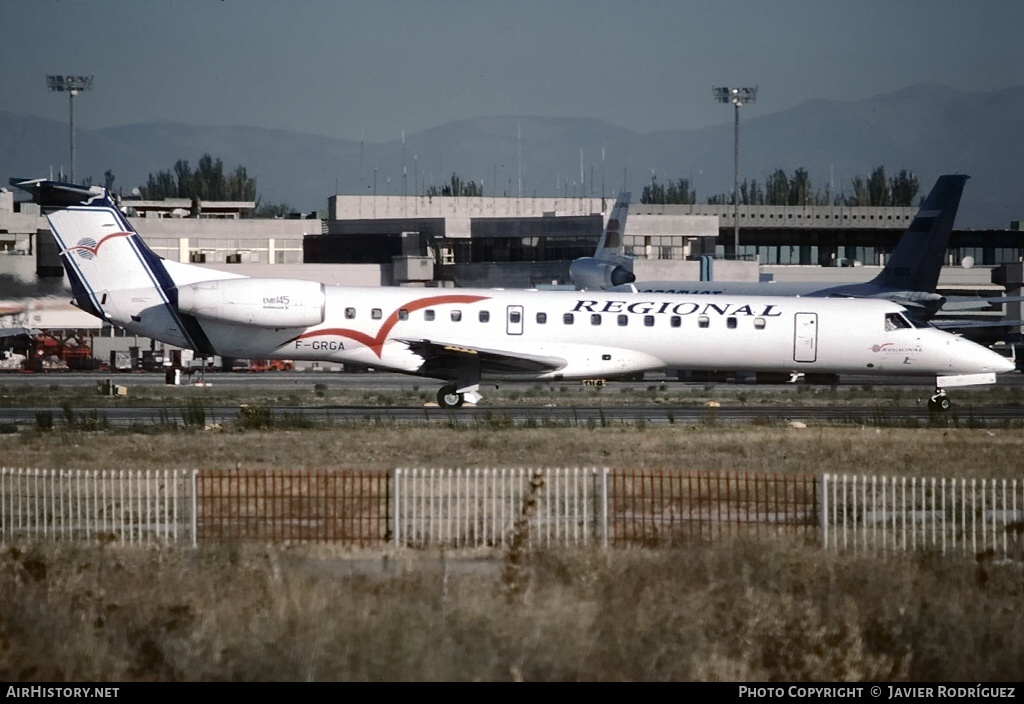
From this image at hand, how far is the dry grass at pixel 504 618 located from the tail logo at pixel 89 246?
1876 centimetres

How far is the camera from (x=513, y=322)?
3284 cm

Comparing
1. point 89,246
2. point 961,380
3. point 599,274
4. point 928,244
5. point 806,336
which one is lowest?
point 961,380

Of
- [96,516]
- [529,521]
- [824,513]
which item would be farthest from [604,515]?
[96,516]

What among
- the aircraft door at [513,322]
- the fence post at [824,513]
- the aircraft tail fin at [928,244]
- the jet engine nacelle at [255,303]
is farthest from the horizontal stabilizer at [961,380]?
the fence post at [824,513]

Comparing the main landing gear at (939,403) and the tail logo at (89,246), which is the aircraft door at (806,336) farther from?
the tail logo at (89,246)

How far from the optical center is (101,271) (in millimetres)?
32188

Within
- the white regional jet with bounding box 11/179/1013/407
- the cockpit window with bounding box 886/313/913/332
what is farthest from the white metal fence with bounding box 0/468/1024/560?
the cockpit window with bounding box 886/313/913/332

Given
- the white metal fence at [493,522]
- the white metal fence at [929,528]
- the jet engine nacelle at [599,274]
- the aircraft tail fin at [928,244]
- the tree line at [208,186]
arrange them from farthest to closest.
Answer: the tree line at [208,186] < the jet engine nacelle at [599,274] < the aircraft tail fin at [928,244] < the white metal fence at [493,522] < the white metal fence at [929,528]

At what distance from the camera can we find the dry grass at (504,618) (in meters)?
10.0

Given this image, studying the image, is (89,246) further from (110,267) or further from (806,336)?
(806,336)

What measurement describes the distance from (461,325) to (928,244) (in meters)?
25.9
